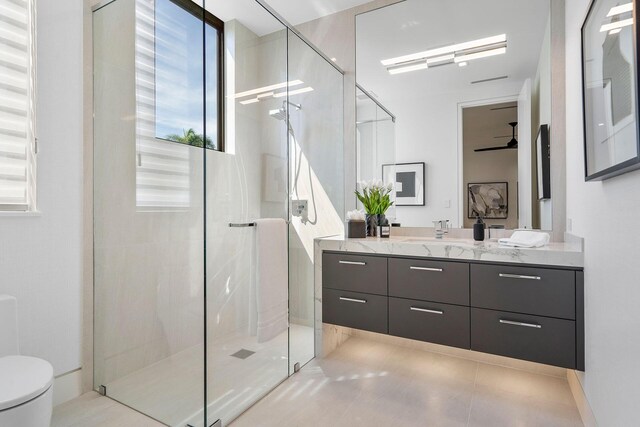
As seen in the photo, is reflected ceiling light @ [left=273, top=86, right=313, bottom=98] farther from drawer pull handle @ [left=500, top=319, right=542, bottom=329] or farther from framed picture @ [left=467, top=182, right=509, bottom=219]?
drawer pull handle @ [left=500, top=319, right=542, bottom=329]

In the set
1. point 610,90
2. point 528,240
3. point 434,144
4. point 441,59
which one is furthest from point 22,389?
point 441,59

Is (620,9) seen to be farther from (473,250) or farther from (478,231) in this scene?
(478,231)

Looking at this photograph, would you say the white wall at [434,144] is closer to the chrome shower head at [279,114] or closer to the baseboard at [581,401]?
the chrome shower head at [279,114]

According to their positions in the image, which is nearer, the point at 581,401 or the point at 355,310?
the point at 581,401

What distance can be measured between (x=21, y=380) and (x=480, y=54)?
3.12m

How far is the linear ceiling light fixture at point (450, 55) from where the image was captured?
8.15 ft

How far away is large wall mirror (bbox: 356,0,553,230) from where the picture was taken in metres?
2.39

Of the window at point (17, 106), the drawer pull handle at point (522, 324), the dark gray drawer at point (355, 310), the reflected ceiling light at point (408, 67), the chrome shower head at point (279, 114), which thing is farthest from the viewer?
the reflected ceiling light at point (408, 67)

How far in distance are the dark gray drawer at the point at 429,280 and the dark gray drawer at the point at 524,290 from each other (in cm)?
7

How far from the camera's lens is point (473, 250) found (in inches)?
79.0

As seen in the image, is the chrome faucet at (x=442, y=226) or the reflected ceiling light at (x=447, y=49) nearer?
the reflected ceiling light at (x=447, y=49)

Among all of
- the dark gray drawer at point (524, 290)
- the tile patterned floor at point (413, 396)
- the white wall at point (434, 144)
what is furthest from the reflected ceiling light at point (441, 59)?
the tile patterned floor at point (413, 396)

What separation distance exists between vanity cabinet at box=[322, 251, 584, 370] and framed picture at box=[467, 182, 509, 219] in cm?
65

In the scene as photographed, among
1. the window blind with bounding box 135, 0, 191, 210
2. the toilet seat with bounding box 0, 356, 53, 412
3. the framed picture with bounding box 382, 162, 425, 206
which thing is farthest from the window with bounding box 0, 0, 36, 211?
the framed picture with bounding box 382, 162, 425, 206
